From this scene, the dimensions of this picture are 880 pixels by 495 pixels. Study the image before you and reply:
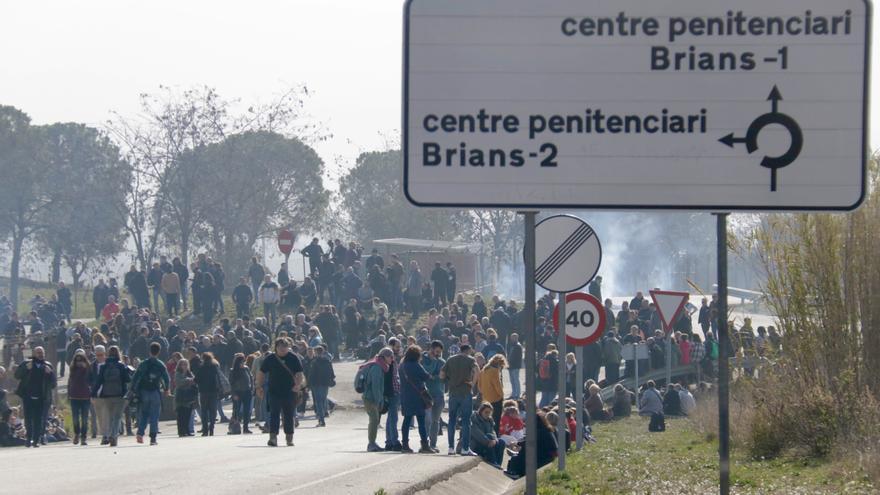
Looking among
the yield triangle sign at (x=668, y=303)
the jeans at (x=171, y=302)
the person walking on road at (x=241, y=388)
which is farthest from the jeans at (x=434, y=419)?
the jeans at (x=171, y=302)

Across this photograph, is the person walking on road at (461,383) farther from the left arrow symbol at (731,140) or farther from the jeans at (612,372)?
the left arrow symbol at (731,140)

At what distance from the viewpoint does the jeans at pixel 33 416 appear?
2214 centimetres

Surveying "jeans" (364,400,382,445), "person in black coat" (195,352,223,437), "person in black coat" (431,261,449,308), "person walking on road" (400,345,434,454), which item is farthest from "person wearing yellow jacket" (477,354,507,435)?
"person in black coat" (431,261,449,308)

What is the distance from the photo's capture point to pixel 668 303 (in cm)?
2411

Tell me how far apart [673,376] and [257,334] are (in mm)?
9716

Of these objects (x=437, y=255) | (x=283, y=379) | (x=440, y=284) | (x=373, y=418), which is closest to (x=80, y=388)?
(x=283, y=379)

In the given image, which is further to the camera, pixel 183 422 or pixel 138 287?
pixel 138 287

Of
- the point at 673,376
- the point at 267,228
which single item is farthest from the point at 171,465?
the point at 267,228

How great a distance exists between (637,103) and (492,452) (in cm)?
1283

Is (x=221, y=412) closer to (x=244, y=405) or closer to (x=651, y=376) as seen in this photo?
(x=244, y=405)

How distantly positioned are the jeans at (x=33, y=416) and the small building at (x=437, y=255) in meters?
26.5

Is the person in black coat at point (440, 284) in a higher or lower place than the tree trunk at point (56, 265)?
lower

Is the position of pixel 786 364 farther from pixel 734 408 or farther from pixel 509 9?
pixel 509 9

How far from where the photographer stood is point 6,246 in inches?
2724
